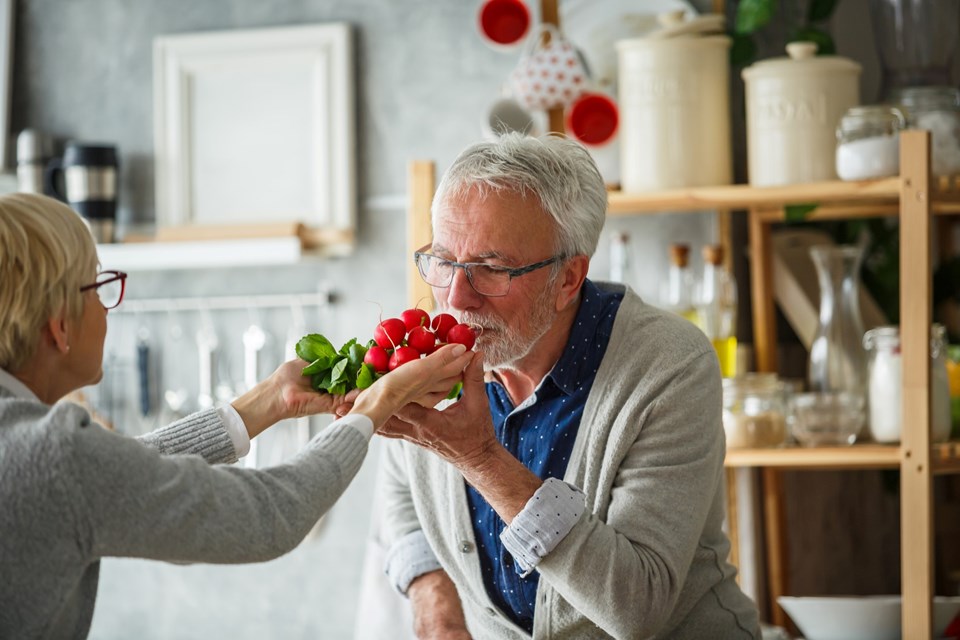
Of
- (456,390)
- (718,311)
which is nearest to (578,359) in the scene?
(456,390)

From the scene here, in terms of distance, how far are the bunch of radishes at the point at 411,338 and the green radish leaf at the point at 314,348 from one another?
0.25ft

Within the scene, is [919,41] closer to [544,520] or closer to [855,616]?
[855,616]

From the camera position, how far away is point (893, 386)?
2.40 m

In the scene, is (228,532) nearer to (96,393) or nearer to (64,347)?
(64,347)

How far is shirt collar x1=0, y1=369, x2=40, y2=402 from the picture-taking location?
4.30 ft

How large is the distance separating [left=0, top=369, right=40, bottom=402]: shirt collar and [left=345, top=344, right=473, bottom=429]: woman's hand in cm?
40

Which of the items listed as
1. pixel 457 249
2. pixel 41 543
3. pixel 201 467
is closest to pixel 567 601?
pixel 457 249

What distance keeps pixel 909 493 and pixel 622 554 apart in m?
0.93

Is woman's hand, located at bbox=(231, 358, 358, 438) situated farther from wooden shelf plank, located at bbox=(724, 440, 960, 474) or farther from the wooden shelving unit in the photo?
wooden shelf plank, located at bbox=(724, 440, 960, 474)

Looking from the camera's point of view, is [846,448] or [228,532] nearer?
[228,532]

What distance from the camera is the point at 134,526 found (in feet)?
4.06

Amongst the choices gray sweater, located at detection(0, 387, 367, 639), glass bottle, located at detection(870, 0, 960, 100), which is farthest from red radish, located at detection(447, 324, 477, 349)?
glass bottle, located at detection(870, 0, 960, 100)

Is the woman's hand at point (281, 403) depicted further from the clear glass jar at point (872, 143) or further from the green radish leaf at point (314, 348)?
the clear glass jar at point (872, 143)

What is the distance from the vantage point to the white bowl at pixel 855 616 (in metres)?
2.34
